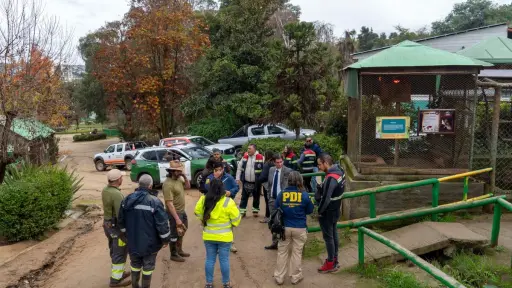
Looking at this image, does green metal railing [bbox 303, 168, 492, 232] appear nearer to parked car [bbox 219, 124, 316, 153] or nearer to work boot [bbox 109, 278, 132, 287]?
work boot [bbox 109, 278, 132, 287]

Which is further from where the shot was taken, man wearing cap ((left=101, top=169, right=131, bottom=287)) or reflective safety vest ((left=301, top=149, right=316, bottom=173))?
reflective safety vest ((left=301, top=149, right=316, bottom=173))

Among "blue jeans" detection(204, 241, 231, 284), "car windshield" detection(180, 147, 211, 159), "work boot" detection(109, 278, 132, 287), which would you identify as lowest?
"work boot" detection(109, 278, 132, 287)

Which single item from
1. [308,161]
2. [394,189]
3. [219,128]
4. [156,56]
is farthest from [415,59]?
[156,56]

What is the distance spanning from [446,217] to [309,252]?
2.65 metres

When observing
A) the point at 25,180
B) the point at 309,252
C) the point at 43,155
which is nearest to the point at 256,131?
the point at 43,155

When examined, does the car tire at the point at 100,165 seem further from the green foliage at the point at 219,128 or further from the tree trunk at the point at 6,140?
the tree trunk at the point at 6,140

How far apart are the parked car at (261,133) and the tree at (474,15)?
3732cm

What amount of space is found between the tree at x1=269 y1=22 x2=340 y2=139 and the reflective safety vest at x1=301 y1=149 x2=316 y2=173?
16.7ft

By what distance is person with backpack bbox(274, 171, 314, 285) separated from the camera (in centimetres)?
543

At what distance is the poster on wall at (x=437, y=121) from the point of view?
7586 millimetres

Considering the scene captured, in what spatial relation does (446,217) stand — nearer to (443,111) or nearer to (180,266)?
(443,111)

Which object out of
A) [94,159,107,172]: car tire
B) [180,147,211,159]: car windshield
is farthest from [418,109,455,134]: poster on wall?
[94,159,107,172]: car tire

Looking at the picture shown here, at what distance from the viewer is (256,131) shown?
62.4 ft

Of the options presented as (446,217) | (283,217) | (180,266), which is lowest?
(180,266)
